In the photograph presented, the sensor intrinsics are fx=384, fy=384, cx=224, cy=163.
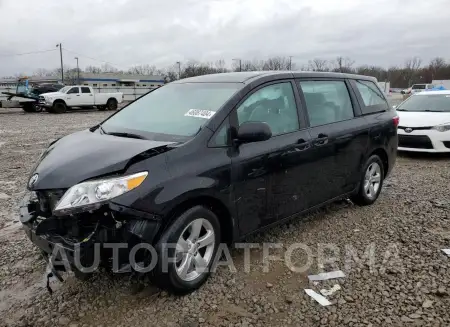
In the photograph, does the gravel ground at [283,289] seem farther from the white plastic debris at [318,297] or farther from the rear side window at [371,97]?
the rear side window at [371,97]

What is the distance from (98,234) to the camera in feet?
8.41

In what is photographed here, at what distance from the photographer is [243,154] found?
10.6 feet

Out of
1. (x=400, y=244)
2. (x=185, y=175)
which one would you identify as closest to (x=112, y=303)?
(x=185, y=175)

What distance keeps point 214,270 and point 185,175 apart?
1.02 m

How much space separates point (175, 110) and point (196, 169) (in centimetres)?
89

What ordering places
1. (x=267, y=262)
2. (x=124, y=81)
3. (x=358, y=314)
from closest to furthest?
(x=358, y=314), (x=267, y=262), (x=124, y=81)

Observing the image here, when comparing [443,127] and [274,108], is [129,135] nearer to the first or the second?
[274,108]

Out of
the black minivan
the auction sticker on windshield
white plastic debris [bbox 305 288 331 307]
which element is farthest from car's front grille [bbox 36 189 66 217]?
white plastic debris [bbox 305 288 331 307]

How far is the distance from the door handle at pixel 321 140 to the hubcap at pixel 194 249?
1538mm

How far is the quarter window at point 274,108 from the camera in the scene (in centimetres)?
346

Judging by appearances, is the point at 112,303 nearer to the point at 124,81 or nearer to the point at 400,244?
the point at 400,244

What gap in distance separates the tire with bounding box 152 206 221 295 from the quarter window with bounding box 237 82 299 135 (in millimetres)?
929

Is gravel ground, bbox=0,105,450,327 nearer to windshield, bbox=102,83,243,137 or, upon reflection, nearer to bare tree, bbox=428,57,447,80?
windshield, bbox=102,83,243,137

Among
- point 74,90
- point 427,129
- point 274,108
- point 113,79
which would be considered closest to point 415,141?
point 427,129
